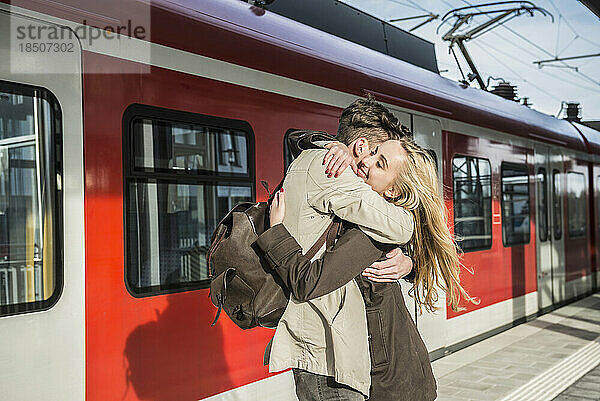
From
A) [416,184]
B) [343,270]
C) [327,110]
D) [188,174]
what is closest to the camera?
[343,270]

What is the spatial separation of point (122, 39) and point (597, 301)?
10.4 metres

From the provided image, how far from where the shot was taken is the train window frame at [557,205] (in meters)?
10.6

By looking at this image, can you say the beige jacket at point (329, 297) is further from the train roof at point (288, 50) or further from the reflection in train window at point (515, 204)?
the reflection in train window at point (515, 204)

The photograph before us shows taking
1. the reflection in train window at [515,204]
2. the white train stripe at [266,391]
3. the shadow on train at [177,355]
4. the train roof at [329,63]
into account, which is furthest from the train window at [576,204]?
the shadow on train at [177,355]

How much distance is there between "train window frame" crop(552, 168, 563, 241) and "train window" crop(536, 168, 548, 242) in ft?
1.24

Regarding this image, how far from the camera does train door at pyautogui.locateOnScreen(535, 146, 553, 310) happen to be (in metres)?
9.84

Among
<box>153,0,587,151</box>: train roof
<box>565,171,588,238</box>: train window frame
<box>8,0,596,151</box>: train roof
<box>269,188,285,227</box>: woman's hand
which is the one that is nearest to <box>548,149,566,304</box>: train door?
<box>565,171,588,238</box>: train window frame

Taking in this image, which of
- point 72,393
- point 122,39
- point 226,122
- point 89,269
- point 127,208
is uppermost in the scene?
point 122,39

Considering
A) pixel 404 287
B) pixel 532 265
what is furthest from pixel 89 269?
pixel 532 265

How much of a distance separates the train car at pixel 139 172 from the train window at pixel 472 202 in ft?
7.14

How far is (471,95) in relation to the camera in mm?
7945

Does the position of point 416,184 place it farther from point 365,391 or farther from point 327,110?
point 327,110

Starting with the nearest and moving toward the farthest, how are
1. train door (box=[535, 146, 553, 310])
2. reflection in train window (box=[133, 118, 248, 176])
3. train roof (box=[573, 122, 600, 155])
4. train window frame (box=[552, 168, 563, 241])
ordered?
1. reflection in train window (box=[133, 118, 248, 176])
2. train door (box=[535, 146, 553, 310])
3. train window frame (box=[552, 168, 563, 241])
4. train roof (box=[573, 122, 600, 155])

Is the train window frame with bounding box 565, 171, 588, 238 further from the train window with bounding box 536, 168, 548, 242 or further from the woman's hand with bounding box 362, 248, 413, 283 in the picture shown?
the woman's hand with bounding box 362, 248, 413, 283
